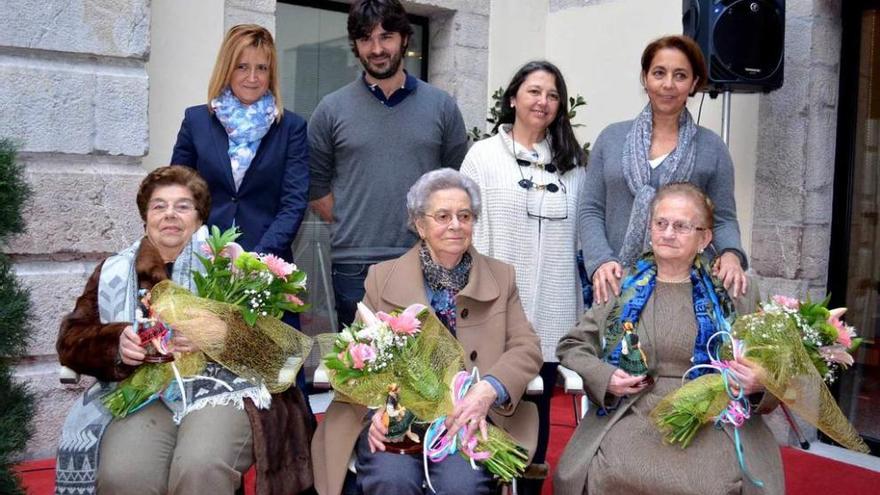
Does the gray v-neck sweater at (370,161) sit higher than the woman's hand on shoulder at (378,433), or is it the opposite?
the gray v-neck sweater at (370,161)

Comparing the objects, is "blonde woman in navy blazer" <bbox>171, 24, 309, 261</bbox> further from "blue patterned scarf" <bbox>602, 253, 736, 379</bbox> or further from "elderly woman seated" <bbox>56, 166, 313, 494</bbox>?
"blue patterned scarf" <bbox>602, 253, 736, 379</bbox>

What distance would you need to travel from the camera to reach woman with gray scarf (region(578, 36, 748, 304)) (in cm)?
365

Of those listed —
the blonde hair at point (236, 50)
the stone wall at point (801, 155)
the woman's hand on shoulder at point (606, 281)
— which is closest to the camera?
the woman's hand on shoulder at point (606, 281)

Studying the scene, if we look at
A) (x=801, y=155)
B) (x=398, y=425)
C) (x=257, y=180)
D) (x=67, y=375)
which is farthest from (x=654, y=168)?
(x=67, y=375)

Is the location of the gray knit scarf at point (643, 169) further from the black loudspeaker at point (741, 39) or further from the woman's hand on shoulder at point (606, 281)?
the black loudspeaker at point (741, 39)

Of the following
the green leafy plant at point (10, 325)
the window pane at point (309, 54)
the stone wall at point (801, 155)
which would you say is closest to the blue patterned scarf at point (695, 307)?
the green leafy plant at point (10, 325)

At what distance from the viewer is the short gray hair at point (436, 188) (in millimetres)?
3365

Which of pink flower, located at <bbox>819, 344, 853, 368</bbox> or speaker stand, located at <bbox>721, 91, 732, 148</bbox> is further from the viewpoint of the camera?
speaker stand, located at <bbox>721, 91, 732, 148</bbox>

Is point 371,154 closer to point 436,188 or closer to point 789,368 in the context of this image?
point 436,188

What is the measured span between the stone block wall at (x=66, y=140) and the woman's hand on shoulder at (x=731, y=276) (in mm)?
2941

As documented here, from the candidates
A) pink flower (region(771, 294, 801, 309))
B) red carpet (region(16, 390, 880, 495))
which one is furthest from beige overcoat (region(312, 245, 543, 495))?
red carpet (region(16, 390, 880, 495))

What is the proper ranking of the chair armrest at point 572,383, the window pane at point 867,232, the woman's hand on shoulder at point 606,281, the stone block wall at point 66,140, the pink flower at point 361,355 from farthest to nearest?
the window pane at point 867,232 → the stone block wall at point 66,140 → the woman's hand on shoulder at point 606,281 → the chair armrest at point 572,383 → the pink flower at point 361,355

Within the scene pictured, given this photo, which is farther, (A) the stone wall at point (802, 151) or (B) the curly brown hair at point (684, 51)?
(A) the stone wall at point (802, 151)

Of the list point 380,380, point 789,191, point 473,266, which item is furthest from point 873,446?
point 380,380
